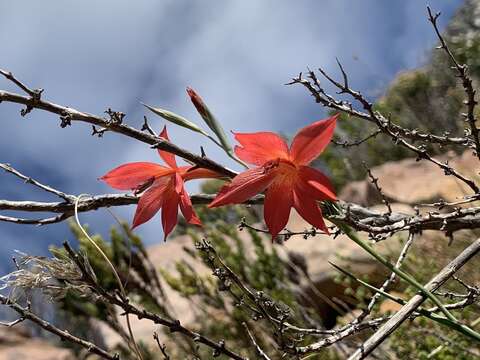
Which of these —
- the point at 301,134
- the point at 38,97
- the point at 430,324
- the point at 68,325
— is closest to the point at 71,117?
the point at 38,97

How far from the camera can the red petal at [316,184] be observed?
79 centimetres

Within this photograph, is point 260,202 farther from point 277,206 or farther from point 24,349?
point 24,349

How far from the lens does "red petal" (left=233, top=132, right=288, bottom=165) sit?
0.84m

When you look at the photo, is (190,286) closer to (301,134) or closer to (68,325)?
(301,134)

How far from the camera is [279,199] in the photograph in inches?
34.7

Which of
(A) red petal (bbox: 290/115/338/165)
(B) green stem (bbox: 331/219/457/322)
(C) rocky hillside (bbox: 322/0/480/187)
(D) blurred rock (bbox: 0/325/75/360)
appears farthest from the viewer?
(C) rocky hillside (bbox: 322/0/480/187)

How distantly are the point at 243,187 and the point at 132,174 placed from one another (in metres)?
0.24

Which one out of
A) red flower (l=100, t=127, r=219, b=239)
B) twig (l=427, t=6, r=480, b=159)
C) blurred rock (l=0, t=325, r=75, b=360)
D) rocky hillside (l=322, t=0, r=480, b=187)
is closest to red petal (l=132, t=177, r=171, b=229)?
red flower (l=100, t=127, r=219, b=239)

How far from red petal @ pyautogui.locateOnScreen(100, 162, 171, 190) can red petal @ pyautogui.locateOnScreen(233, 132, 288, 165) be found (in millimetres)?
182

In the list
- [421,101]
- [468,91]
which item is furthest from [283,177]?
[421,101]

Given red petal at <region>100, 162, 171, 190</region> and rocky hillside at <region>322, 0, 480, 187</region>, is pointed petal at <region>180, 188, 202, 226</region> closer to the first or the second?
red petal at <region>100, 162, 171, 190</region>

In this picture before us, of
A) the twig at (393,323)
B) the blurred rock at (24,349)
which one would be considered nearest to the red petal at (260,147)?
the twig at (393,323)

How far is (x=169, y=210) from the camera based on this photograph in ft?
3.25

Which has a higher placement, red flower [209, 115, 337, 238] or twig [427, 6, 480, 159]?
twig [427, 6, 480, 159]
